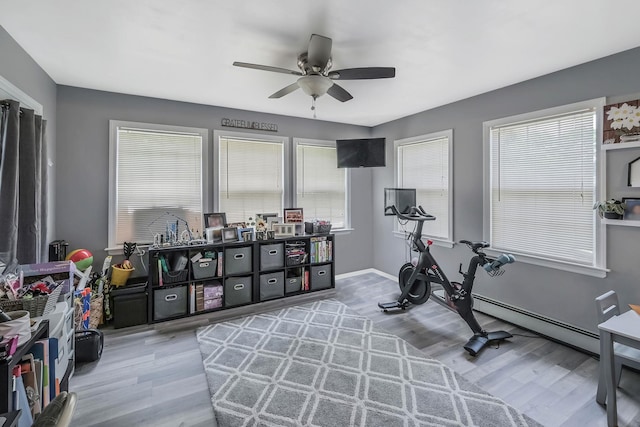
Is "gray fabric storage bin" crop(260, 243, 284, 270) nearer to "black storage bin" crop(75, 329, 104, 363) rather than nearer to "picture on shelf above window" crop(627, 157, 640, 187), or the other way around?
"black storage bin" crop(75, 329, 104, 363)

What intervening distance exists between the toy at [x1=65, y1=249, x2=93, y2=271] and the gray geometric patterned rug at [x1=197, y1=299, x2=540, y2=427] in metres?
1.33

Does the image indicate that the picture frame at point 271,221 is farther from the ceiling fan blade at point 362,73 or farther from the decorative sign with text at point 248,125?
the ceiling fan blade at point 362,73

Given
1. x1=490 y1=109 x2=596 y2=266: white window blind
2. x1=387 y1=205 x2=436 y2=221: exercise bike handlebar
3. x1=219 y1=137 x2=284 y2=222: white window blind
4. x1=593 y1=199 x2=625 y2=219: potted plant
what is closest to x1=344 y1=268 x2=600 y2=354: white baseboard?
x1=490 y1=109 x2=596 y2=266: white window blind

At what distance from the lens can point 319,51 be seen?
2146 mm

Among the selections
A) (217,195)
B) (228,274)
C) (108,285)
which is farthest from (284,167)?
(108,285)

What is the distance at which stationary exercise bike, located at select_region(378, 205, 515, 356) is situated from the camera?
110 inches

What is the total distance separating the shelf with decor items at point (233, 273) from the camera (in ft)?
10.6

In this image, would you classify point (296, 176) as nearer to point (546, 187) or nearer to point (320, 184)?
point (320, 184)

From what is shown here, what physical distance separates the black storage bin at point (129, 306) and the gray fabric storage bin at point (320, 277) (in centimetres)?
206

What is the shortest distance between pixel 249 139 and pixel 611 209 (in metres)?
4.08

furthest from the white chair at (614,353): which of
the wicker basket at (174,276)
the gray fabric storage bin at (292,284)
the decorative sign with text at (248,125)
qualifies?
the decorative sign with text at (248,125)

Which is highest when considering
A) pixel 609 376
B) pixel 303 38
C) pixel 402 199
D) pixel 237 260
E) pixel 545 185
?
pixel 303 38

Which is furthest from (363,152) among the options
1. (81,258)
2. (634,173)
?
(81,258)

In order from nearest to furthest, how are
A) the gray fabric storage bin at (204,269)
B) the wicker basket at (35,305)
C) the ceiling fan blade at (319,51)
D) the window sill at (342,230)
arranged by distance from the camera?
the wicker basket at (35,305), the ceiling fan blade at (319,51), the gray fabric storage bin at (204,269), the window sill at (342,230)
